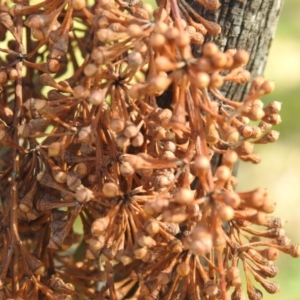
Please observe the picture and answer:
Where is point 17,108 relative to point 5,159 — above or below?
above

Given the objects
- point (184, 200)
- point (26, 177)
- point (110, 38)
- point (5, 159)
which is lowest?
point (5, 159)

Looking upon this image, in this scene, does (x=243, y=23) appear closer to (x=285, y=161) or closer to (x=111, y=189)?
(x=111, y=189)

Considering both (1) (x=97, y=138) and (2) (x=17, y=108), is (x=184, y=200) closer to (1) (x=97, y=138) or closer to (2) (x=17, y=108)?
(1) (x=97, y=138)

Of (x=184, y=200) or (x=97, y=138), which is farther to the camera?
(x=97, y=138)

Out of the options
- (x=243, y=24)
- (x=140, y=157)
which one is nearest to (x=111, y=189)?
(x=140, y=157)

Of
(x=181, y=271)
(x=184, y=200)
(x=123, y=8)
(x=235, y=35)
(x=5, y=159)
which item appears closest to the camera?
(x=184, y=200)

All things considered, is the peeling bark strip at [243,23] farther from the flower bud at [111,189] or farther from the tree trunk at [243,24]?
the flower bud at [111,189]

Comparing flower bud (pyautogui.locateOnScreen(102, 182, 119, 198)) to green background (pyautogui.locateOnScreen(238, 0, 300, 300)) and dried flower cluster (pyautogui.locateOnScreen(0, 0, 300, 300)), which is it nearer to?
dried flower cluster (pyautogui.locateOnScreen(0, 0, 300, 300))

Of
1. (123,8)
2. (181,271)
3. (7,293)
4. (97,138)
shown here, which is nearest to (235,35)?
(123,8)
